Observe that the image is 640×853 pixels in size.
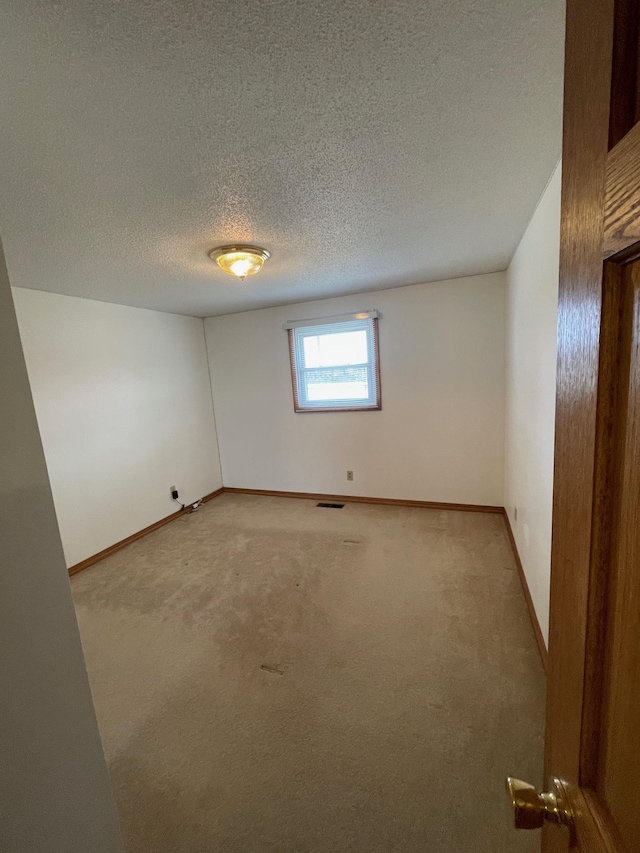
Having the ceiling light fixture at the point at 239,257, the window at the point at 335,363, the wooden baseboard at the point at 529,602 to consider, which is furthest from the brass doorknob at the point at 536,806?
the window at the point at 335,363

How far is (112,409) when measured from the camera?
3.24m

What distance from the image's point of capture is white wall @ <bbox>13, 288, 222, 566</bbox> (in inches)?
108

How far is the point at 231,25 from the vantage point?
80 centimetres

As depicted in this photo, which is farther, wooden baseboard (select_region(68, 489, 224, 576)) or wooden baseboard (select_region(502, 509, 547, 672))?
wooden baseboard (select_region(68, 489, 224, 576))

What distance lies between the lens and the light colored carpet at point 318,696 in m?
1.17

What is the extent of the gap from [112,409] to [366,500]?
8.91 ft

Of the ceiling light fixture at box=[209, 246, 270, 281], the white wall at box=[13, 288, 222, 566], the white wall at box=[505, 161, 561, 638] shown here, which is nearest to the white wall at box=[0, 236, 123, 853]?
the ceiling light fixture at box=[209, 246, 270, 281]

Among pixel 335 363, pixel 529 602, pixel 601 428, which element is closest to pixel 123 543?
pixel 335 363

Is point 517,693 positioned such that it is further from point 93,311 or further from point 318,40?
point 93,311

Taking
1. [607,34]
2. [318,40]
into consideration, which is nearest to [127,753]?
[607,34]

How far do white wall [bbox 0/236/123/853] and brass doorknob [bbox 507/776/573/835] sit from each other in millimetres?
855

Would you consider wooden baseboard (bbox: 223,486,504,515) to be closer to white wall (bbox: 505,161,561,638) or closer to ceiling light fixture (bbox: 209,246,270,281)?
white wall (bbox: 505,161,561,638)

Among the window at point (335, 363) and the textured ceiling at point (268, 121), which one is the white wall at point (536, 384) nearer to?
the textured ceiling at point (268, 121)

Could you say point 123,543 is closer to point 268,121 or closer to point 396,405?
point 396,405
